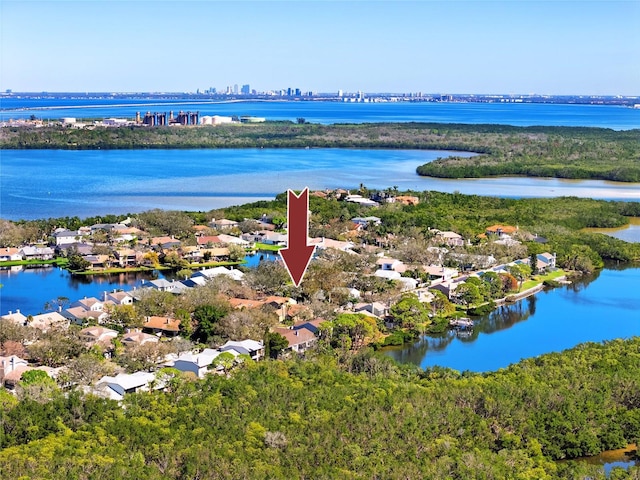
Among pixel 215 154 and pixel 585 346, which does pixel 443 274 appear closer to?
pixel 585 346

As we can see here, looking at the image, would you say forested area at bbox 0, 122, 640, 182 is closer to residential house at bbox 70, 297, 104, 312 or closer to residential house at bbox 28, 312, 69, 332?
residential house at bbox 70, 297, 104, 312

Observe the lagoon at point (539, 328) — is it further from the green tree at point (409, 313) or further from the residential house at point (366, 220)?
the residential house at point (366, 220)

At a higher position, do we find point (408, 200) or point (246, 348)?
point (408, 200)

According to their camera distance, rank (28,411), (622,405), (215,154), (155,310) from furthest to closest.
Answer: (215,154)
(155,310)
(622,405)
(28,411)

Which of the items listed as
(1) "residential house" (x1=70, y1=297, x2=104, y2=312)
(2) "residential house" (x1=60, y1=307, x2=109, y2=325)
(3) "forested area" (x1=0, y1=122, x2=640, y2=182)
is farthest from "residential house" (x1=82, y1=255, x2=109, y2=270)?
(3) "forested area" (x1=0, y1=122, x2=640, y2=182)

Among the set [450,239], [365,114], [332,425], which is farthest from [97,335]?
[365,114]

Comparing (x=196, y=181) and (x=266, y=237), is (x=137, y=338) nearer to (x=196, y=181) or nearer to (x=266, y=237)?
(x=266, y=237)

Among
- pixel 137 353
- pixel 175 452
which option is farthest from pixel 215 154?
pixel 175 452
